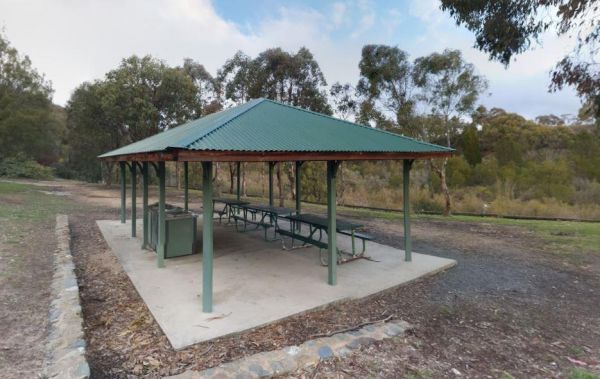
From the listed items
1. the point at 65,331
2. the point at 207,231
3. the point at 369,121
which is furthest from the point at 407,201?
the point at 369,121

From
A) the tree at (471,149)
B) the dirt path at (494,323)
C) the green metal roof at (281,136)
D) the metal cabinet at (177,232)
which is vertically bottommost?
the dirt path at (494,323)

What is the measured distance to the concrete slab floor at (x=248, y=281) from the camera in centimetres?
367

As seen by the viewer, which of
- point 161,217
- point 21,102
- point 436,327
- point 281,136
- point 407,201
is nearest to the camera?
point 436,327

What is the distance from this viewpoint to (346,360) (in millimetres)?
3041

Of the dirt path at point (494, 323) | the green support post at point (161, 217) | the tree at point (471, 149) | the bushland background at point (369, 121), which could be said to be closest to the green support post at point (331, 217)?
the dirt path at point (494, 323)

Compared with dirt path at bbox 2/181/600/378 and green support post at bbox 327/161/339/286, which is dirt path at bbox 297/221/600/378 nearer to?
dirt path at bbox 2/181/600/378

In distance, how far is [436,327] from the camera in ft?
12.1

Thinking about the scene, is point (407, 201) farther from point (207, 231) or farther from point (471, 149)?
point (471, 149)

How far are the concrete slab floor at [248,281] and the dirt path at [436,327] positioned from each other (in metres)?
0.16

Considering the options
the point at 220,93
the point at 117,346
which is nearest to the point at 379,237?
the point at 117,346

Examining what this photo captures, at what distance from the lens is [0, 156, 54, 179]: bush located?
95.7 ft

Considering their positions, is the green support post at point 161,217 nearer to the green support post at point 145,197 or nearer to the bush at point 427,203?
the green support post at point 145,197

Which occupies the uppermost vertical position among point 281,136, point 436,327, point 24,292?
point 281,136

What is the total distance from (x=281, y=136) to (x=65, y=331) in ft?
9.86
